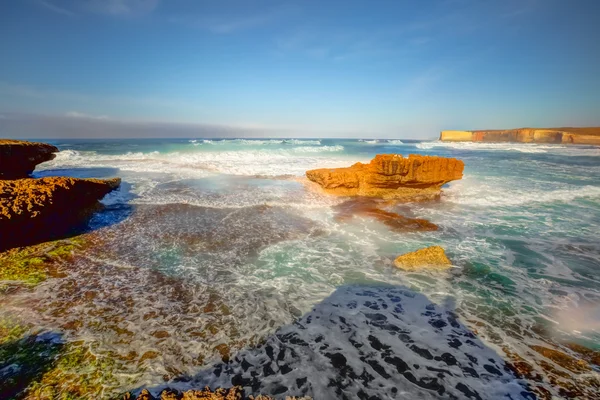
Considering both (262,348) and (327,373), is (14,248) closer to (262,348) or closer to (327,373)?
(262,348)

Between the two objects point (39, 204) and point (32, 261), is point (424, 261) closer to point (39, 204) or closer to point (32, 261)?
point (32, 261)

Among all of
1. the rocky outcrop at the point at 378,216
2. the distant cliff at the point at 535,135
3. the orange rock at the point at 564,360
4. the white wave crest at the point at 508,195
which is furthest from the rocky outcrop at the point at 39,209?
the distant cliff at the point at 535,135

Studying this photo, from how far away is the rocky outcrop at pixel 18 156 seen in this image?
30.2ft

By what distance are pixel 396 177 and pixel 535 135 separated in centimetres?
11022

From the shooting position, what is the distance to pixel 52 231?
7047 mm

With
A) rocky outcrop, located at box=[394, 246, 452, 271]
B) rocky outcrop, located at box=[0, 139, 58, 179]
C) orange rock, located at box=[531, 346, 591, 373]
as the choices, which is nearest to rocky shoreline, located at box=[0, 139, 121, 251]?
rocky outcrop, located at box=[0, 139, 58, 179]

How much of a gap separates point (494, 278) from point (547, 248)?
2986 mm

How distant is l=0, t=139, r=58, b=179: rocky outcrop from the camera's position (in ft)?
30.2

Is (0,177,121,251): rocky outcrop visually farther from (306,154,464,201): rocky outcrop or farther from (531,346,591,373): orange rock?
(531,346,591,373): orange rock

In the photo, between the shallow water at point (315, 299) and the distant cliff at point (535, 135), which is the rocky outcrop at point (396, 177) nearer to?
the shallow water at point (315, 299)

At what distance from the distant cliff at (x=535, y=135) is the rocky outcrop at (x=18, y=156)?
106604mm

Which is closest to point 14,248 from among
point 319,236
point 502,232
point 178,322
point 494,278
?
point 178,322

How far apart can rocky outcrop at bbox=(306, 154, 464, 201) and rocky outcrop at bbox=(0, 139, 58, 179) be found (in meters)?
12.2

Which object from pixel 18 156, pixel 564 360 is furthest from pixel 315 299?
pixel 18 156
